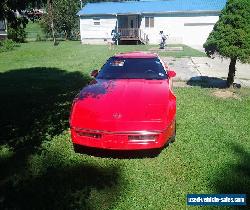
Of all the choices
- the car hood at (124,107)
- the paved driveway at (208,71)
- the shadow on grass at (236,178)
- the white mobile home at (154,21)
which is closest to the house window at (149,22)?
the white mobile home at (154,21)

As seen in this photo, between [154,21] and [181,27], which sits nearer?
[181,27]

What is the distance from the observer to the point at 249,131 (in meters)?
6.78

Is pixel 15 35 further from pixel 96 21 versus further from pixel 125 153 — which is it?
pixel 125 153

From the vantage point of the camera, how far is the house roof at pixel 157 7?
30.8m

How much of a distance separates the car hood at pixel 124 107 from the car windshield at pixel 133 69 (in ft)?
1.50

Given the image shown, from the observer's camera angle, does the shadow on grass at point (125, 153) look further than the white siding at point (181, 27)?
No

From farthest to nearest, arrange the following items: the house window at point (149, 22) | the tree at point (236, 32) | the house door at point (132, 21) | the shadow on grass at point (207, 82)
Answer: the house door at point (132, 21)
the house window at point (149, 22)
the shadow on grass at point (207, 82)
the tree at point (236, 32)

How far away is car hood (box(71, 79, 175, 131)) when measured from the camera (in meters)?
5.18

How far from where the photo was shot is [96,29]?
1312 inches

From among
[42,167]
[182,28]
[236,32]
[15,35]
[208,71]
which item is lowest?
[208,71]

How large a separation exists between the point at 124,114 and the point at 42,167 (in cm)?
166

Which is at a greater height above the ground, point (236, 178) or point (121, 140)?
point (121, 140)

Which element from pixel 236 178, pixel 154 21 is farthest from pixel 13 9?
pixel 154 21

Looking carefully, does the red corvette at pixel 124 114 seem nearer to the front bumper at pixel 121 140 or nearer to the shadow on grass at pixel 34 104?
the front bumper at pixel 121 140
